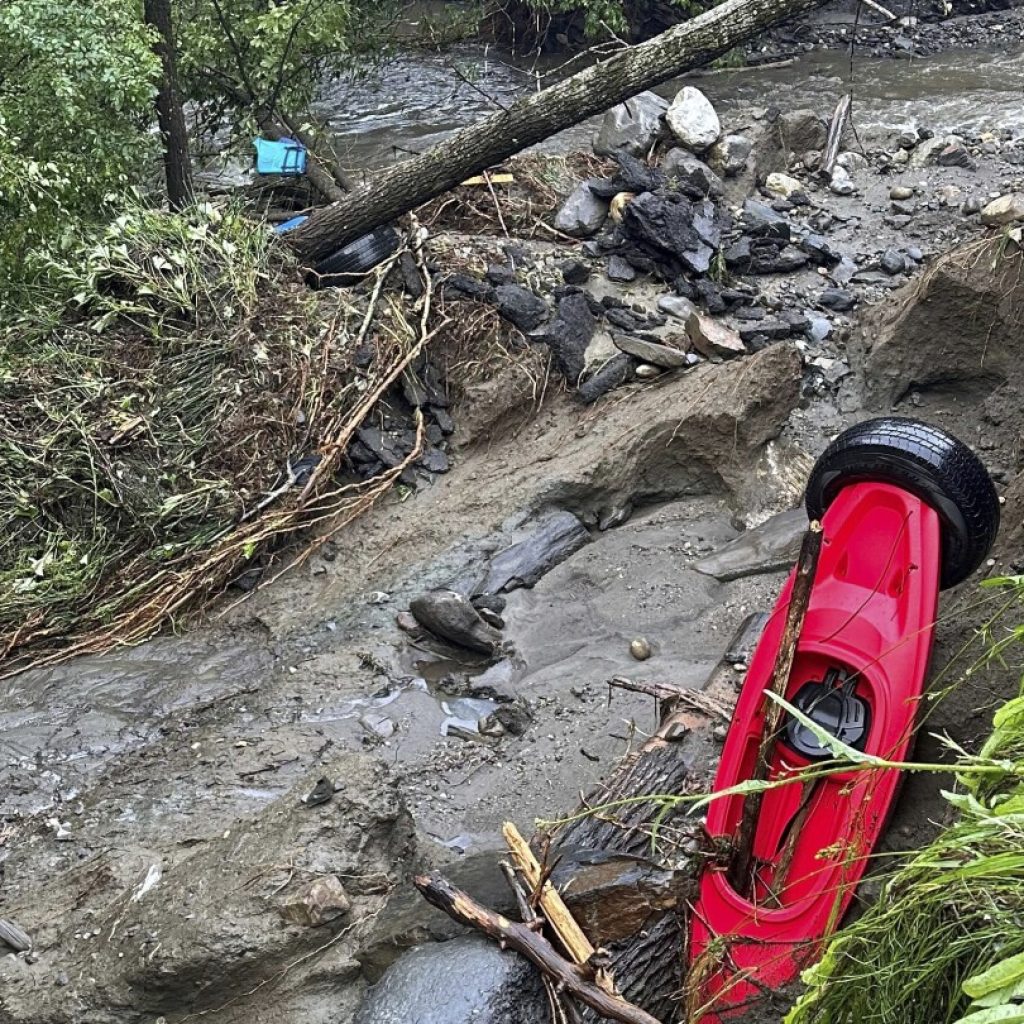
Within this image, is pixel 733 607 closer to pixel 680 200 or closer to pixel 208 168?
pixel 680 200

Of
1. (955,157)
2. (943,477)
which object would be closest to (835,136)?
(955,157)

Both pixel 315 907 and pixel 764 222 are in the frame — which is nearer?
pixel 315 907

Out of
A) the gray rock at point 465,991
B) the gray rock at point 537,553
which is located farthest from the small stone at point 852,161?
the gray rock at point 465,991

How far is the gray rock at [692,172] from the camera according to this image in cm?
790

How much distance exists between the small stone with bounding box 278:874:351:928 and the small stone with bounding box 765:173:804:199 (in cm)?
680

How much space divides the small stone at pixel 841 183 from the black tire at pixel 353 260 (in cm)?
376

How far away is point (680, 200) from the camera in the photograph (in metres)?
7.34

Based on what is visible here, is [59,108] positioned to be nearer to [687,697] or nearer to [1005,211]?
[687,697]

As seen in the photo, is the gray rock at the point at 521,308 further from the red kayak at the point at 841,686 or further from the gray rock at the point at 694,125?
the red kayak at the point at 841,686

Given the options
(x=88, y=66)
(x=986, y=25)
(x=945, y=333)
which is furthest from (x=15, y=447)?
(x=986, y=25)

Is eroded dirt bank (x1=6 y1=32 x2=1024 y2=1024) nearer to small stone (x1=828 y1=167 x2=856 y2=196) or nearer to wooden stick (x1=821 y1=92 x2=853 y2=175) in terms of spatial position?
small stone (x1=828 y1=167 x2=856 y2=196)

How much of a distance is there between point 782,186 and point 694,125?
872 millimetres

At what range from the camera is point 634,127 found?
8492mm

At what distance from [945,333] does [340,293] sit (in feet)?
12.1
